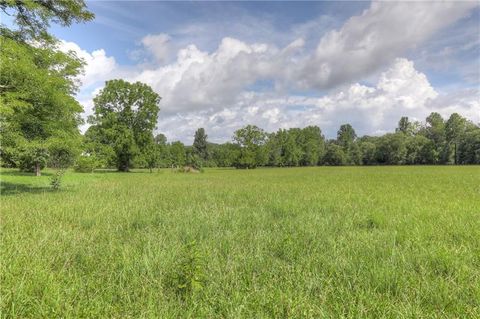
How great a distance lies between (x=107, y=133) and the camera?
4912cm

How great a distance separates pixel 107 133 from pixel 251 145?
55099 mm

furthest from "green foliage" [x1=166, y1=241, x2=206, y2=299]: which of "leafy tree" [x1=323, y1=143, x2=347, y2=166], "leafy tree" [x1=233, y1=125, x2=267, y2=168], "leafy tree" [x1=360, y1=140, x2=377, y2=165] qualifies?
"leafy tree" [x1=323, y1=143, x2=347, y2=166]

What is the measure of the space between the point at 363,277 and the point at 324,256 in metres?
0.90

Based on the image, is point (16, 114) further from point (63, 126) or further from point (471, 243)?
point (471, 243)

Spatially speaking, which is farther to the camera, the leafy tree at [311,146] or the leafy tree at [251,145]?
the leafy tree at [311,146]

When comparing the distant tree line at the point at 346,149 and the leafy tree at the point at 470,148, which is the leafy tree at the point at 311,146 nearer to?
the distant tree line at the point at 346,149

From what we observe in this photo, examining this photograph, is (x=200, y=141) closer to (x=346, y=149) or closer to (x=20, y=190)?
(x=346, y=149)

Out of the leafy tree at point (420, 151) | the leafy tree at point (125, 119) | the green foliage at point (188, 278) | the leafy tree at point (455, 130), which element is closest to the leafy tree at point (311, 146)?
the leafy tree at point (420, 151)

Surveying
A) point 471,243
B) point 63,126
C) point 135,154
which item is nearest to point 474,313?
point 471,243

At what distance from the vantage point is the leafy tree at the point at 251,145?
9344cm

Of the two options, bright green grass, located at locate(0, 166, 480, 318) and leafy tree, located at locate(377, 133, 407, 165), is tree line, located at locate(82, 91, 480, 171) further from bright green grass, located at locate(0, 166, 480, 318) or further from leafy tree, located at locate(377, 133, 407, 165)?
bright green grass, located at locate(0, 166, 480, 318)

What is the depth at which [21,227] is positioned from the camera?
22.9 ft

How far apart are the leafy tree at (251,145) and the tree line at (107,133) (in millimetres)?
343

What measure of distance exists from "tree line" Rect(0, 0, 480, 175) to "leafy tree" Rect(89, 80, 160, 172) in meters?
0.17
